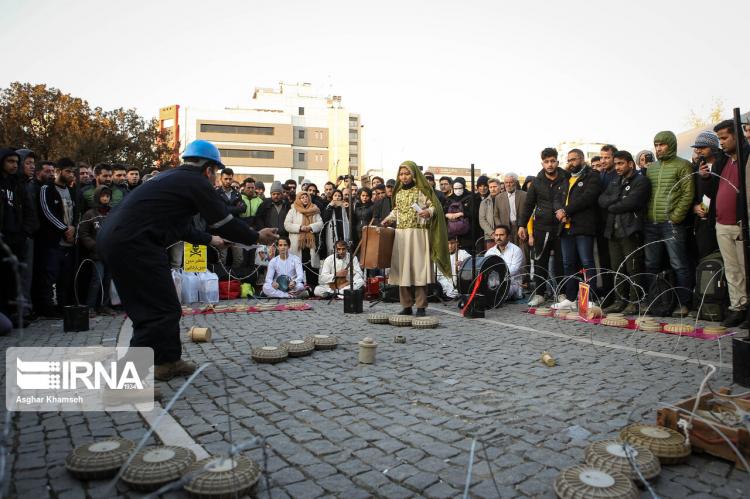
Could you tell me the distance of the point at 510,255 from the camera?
1102 cm

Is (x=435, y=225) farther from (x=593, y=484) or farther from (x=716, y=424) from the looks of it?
(x=593, y=484)

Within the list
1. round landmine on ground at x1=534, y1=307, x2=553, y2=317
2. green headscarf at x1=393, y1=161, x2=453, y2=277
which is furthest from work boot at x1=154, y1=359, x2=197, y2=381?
round landmine on ground at x1=534, y1=307, x2=553, y2=317

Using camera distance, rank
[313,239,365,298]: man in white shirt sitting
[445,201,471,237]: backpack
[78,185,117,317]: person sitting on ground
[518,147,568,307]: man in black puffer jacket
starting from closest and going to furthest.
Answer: [78,185,117,317]: person sitting on ground, [518,147,568,307]: man in black puffer jacket, [313,239,365,298]: man in white shirt sitting, [445,201,471,237]: backpack

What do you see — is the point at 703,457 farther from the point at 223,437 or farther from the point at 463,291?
the point at 463,291

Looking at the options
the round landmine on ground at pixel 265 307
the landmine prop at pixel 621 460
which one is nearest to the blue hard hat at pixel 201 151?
the landmine prop at pixel 621 460

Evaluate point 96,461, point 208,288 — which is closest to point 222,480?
point 96,461

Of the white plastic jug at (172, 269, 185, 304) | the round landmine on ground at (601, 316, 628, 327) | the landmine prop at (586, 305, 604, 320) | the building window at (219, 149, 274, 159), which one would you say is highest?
the building window at (219, 149, 274, 159)

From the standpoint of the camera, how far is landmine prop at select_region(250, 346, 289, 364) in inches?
221

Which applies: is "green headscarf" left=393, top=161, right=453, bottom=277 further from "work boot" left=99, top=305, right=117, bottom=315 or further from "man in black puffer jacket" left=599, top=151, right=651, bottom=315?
"work boot" left=99, top=305, right=117, bottom=315

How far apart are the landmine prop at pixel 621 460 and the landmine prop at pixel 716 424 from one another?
42 centimetres

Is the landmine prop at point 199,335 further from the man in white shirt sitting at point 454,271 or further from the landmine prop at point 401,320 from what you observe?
the man in white shirt sitting at point 454,271

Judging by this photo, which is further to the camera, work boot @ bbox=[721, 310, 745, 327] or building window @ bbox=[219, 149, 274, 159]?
building window @ bbox=[219, 149, 274, 159]

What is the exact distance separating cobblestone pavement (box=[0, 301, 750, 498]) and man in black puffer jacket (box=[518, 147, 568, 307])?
11.6 feet

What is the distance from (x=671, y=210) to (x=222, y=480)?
8.04m
